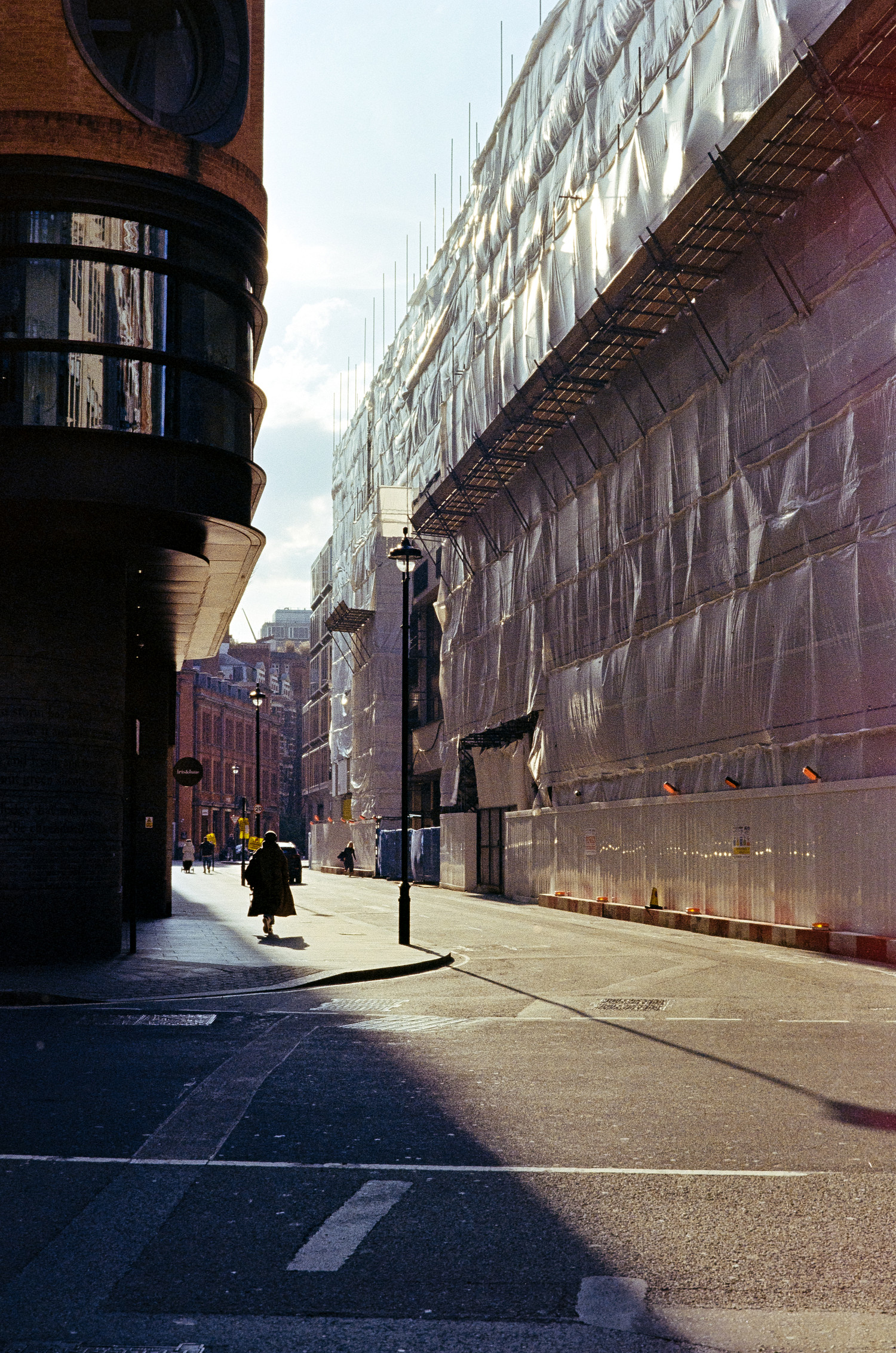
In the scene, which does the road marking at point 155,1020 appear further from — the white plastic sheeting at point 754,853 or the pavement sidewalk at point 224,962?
the white plastic sheeting at point 754,853

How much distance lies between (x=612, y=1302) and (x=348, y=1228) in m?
1.30

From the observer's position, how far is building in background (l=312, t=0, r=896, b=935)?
20359mm

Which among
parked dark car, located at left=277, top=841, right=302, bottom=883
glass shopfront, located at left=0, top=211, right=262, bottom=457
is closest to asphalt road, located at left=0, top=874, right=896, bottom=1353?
glass shopfront, located at left=0, top=211, right=262, bottom=457

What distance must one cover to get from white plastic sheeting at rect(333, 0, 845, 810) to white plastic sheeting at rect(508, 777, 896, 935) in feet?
8.49

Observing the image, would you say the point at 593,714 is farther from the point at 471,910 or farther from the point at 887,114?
the point at 887,114

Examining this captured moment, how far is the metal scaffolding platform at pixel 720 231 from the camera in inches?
788

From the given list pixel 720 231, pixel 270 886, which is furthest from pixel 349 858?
pixel 720 231

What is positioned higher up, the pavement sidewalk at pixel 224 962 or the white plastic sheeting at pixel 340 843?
the white plastic sheeting at pixel 340 843

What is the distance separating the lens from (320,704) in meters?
108

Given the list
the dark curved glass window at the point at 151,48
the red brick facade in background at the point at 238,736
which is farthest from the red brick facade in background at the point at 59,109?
the red brick facade in background at the point at 238,736

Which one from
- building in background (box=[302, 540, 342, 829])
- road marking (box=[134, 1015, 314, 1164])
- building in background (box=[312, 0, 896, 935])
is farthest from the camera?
building in background (box=[302, 540, 342, 829])

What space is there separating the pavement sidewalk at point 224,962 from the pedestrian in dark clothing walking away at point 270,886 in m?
0.42

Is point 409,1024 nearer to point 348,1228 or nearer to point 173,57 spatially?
point 348,1228

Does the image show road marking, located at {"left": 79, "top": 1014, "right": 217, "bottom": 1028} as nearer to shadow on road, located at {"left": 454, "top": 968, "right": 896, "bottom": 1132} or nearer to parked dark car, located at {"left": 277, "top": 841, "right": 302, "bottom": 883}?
shadow on road, located at {"left": 454, "top": 968, "right": 896, "bottom": 1132}
